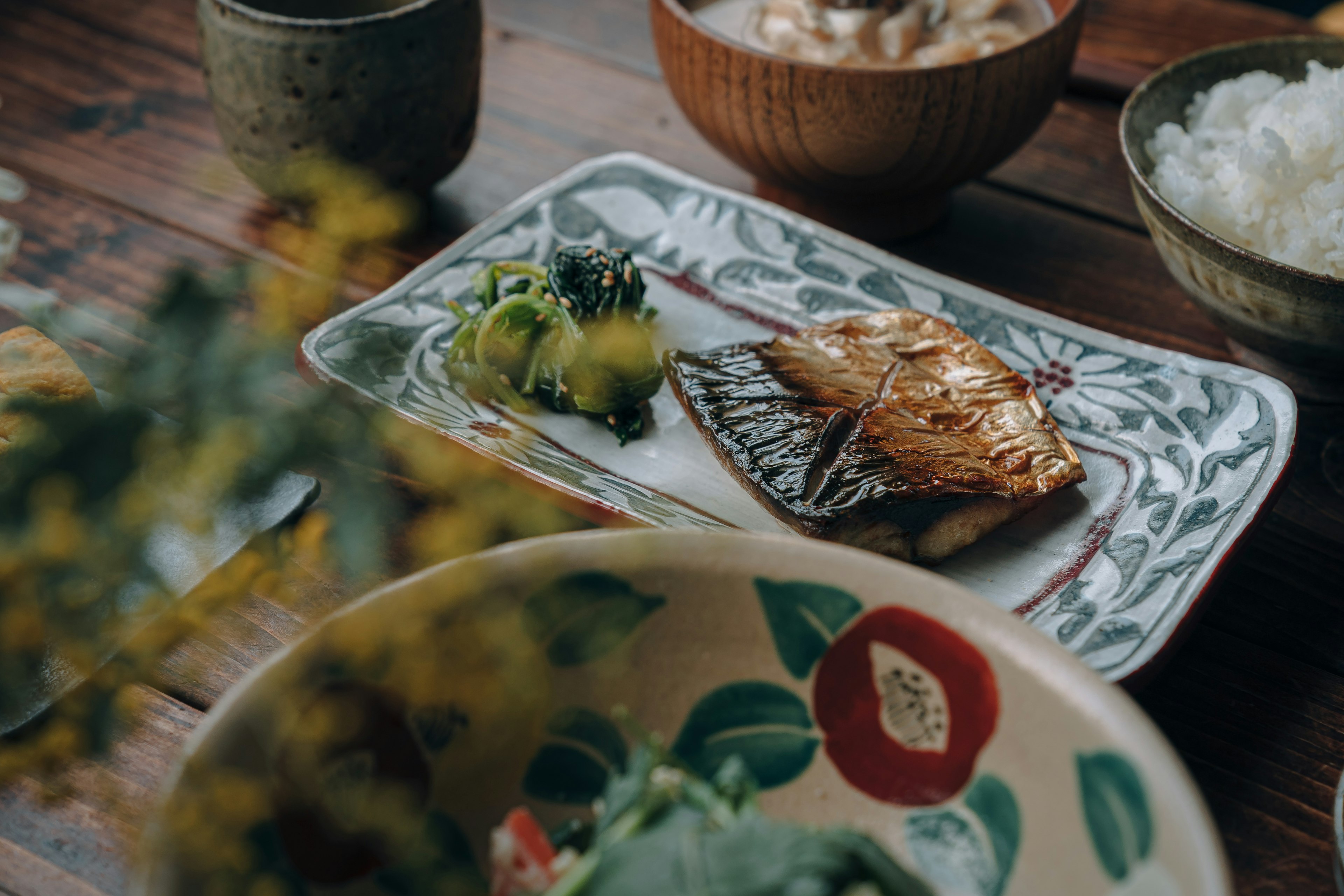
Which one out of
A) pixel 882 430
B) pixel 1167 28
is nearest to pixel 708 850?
pixel 882 430

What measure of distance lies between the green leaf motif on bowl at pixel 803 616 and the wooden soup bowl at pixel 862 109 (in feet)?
3.25

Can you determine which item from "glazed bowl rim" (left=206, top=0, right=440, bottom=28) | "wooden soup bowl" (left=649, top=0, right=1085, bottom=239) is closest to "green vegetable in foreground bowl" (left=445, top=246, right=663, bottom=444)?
"wooden soup bowl" (left=649, top=0, right=1085, bottom=239)

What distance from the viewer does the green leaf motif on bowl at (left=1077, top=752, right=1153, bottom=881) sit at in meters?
0.76

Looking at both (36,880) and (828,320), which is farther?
(828,320)

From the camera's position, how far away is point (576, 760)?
928 millimetres

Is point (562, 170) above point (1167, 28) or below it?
below

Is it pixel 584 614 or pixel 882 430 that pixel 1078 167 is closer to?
pixel 882 430

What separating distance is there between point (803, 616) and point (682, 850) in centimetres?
25

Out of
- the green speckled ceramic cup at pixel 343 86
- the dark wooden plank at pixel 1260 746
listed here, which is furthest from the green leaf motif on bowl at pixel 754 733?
the green speckled ceramic cup at pixel 343 86

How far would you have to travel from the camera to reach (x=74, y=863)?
1.00 m

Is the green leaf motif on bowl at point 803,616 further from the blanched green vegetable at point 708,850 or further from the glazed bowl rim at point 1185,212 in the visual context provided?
the glazed bowl rim at point 1185,212

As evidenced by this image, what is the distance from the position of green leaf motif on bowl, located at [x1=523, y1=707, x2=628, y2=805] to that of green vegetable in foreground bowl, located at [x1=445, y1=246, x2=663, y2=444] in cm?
64

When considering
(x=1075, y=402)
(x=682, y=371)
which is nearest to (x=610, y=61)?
(x=682, y=371)

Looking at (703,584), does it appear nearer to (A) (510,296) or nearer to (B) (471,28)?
(A) (510,296)
